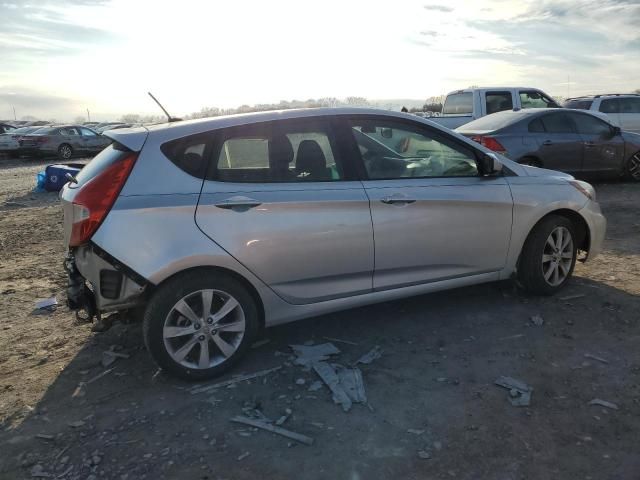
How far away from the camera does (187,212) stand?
11.0 feet

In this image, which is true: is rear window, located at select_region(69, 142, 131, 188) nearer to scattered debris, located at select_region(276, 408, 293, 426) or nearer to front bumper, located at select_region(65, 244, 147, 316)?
front bumper, located at select_region(65, 244, 147, 316)

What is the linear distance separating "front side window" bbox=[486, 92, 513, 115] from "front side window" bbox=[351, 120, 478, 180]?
8929 millimetres

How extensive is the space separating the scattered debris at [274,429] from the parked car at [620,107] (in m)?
13.7

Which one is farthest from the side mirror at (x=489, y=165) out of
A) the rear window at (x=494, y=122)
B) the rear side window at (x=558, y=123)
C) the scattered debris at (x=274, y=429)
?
the rear side window at (x=558, y=123)

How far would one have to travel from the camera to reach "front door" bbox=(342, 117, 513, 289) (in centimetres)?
391

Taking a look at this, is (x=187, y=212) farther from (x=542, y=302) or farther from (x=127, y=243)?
(x=542, y=302)

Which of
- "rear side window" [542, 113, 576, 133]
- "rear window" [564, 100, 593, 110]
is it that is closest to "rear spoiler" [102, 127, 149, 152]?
"rear side window" [542, 113, 576, 133]

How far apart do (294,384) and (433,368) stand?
94cm

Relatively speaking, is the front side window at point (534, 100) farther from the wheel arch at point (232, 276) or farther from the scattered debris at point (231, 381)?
the scattered debris at point (231, 381)

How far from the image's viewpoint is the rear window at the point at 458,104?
12.7 meters

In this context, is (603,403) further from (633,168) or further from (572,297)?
(633,168)

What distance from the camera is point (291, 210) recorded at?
356 cm

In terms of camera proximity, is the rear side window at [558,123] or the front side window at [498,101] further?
the front side window at [498,101]

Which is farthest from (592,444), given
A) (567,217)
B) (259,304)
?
(567,217)
